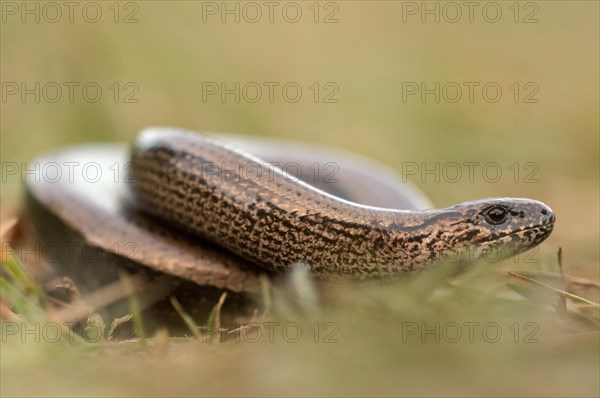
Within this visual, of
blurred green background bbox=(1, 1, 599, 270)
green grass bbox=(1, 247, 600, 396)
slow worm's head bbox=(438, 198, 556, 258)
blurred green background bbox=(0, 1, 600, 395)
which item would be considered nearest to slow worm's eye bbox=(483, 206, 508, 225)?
slow worm's head bbox=(438, 198, 556, 258)

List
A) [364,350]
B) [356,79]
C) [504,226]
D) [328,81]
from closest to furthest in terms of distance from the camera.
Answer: [364,350] < [504,226] < [356,79] < [328,81]

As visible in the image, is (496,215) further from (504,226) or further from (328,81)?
(328,81)

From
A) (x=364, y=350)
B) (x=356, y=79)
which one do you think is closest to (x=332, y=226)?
(x=364, y=350)

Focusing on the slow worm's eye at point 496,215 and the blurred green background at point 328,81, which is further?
the blurred green background at point 328,81

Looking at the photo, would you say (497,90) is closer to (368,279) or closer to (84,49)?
(84,49)

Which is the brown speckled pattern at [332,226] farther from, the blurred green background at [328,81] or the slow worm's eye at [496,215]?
the blurred green background at [328,81]

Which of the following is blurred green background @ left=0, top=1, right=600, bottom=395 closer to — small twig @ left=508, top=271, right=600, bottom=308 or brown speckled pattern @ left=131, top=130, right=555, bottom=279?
brown speckled pattern @ left=131, top=130, right=555, bottom=279

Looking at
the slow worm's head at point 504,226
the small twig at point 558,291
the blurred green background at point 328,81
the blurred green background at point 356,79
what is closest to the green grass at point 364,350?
the small twig at point 558,291

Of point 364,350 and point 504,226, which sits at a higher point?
point 504,226
